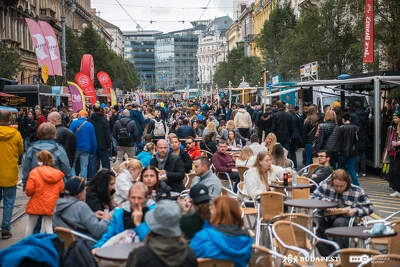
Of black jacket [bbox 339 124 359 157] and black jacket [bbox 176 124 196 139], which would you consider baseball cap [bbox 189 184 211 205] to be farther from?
black jacket [bbox 176 124 196 139]

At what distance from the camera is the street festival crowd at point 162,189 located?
5848mm

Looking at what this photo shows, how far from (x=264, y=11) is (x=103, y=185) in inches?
3421

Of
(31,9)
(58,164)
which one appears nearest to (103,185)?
(58,164)

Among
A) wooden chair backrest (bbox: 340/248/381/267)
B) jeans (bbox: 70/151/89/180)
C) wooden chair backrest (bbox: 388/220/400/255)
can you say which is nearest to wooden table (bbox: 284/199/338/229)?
wooden chair backrest (bbox: 388/220/400/255)

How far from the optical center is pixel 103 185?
8.48 meters

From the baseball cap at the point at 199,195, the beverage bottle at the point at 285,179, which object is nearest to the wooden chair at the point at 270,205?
the beverage bottle at the point at 285,179

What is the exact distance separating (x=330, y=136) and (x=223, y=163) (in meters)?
3.42

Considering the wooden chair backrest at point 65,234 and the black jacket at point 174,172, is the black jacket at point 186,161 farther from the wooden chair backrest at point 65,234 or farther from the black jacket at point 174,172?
the wooden chair backrest at point 65,234

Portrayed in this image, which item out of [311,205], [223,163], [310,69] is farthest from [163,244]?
[310,69]

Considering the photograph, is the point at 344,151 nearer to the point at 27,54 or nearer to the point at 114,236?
the point at 114,236

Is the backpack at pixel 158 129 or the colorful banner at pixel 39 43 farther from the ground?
the colorful banner at pixel 39 43

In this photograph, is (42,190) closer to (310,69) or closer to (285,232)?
(285,232)

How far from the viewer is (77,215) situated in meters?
7.64

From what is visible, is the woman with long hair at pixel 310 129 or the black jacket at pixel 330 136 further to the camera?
the woman with long hair at pixel 310 129
